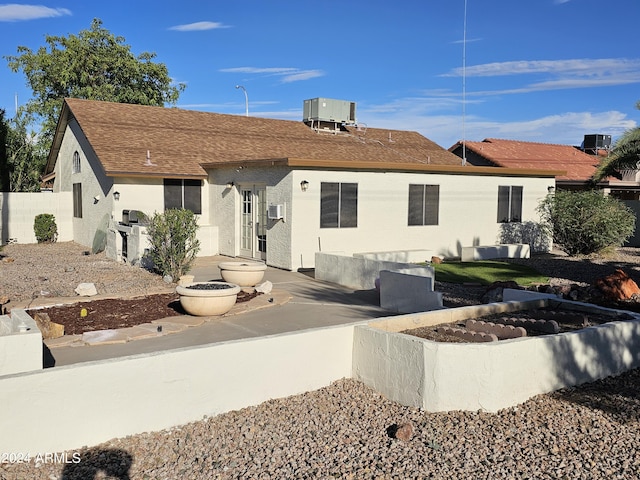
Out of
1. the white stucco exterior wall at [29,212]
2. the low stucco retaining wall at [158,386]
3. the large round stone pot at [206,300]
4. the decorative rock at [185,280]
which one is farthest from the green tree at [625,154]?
the white stucco exterior wall at [29,212]

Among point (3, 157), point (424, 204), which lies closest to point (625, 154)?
point (424, 204)

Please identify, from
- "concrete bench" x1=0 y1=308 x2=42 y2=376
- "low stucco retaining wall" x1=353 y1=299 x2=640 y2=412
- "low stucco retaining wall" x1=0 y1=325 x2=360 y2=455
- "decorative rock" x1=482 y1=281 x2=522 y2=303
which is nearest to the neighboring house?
"decorative rock" x1=482 y1=281 x2=522 y2=303

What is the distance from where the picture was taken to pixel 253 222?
56.9 feet

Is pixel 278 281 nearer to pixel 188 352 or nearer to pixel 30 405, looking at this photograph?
pixel 188 352

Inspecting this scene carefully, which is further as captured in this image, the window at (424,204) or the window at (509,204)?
the window at (509,204)

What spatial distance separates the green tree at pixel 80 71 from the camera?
34156 millimetres

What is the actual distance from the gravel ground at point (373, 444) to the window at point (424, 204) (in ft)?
36.5

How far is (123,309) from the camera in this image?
401 inches

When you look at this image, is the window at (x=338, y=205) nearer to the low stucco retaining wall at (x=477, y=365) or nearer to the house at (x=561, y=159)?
the low stucco retaining wall at (x=477, y=365)

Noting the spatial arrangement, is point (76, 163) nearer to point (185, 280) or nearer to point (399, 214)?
point (185, 280)

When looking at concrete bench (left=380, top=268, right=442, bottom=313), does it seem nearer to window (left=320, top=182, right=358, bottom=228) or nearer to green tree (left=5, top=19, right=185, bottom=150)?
window (left=320, top=182, right=358, bottom=228)

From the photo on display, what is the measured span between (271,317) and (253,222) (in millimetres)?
7648

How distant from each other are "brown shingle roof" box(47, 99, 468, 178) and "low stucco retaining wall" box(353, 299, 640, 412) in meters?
8.70

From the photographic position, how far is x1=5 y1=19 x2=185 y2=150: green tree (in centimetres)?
3416
